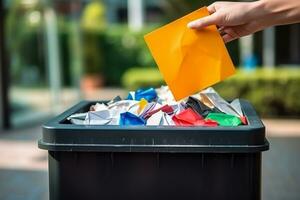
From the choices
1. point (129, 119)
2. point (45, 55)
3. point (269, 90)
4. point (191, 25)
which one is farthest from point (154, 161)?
point (45, 55)

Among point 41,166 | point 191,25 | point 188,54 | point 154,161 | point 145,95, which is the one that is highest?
point 191,25

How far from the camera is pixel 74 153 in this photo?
97.3 inches

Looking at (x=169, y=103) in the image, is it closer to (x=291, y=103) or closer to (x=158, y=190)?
(x=158, y=190)

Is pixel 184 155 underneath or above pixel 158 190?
above

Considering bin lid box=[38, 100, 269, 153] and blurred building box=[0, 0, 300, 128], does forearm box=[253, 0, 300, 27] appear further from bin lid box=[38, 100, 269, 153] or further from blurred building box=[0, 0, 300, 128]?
blurred building box=[0, 0, 300, 128]

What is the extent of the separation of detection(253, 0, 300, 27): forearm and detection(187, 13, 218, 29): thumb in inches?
7.5

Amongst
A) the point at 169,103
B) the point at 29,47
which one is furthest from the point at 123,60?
the point at 169,103

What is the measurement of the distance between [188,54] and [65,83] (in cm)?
1067

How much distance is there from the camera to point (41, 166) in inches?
267

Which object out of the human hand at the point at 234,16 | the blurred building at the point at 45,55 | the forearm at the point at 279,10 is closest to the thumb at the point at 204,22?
the human hand at the point at 234,16

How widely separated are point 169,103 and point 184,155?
2.04 ft

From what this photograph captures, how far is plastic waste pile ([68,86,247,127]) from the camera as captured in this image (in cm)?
261

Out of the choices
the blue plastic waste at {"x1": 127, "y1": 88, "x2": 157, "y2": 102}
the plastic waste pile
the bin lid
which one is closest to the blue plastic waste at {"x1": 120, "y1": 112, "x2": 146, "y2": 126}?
the plastic waste pile

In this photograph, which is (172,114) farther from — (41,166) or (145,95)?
(41,166)
